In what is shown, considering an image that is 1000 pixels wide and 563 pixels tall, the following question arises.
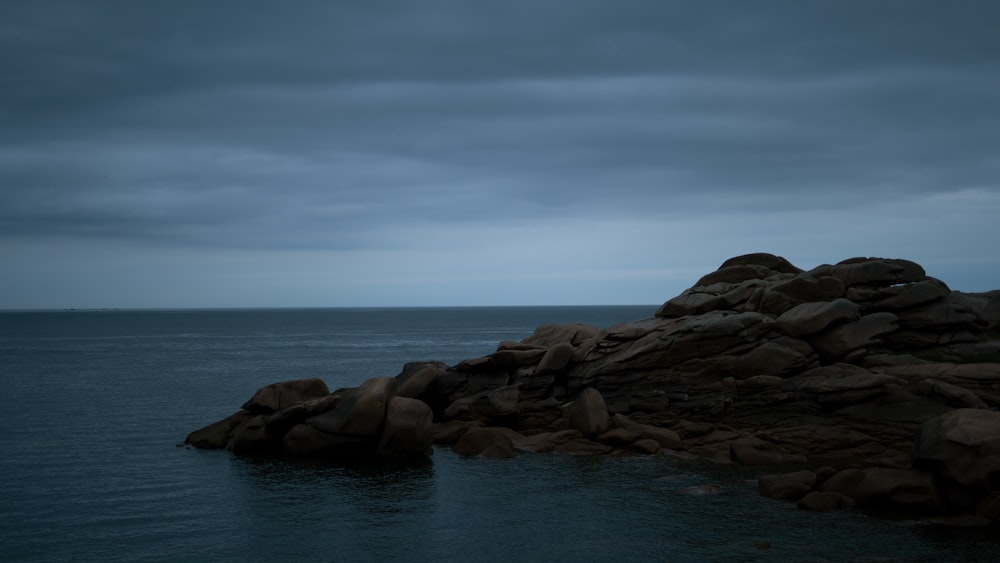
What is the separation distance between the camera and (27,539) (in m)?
33.1

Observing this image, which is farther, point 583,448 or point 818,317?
point 818,317

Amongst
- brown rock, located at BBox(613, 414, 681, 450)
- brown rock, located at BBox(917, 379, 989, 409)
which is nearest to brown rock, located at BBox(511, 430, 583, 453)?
brown rock, located at BBox(613, 414, 681, 450)

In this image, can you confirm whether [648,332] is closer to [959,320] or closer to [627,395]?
[627,395]

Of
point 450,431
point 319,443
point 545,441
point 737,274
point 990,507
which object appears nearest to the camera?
point 990,507

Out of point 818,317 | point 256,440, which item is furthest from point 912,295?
point 256,440

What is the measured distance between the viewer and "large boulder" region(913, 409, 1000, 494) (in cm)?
3219

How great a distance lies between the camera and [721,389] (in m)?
48.8

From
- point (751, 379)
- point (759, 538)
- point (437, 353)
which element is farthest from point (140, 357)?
point (759, 538)

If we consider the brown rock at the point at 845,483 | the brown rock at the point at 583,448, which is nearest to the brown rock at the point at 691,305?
the brown rock at the point at 583,448

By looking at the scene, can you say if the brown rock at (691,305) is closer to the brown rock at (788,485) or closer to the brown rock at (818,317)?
the brown rock at (818,317)

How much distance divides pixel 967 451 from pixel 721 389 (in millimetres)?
17166

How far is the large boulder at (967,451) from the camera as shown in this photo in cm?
3219

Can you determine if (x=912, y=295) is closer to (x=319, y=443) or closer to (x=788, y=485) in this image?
(x=788, y=485)

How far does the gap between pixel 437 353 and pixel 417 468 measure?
89.7 m
